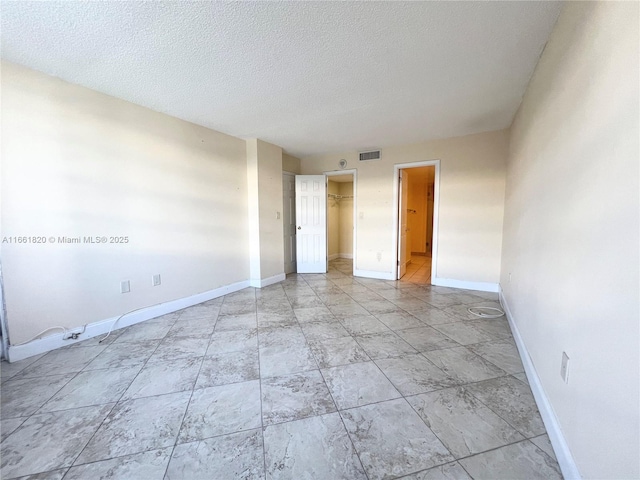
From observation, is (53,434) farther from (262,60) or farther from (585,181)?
(585,181)

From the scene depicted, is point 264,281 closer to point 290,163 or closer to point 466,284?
point 290,163

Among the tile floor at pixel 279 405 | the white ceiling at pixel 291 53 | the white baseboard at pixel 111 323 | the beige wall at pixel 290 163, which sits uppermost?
the white ceiling at pixel 291 53

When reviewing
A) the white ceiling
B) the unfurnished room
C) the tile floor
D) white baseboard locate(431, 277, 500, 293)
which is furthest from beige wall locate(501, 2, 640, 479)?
white baseboard locate(431, 277, 500, 293)

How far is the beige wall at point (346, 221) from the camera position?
6.98 m

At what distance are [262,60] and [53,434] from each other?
2.66m

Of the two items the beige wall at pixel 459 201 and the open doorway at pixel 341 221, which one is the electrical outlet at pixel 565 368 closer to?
the beige wall at pixel 459 201

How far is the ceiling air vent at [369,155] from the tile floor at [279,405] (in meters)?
2.95

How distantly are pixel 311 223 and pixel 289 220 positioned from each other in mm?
447

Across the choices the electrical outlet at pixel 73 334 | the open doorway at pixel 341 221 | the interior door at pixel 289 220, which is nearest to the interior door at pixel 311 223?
the interior door at pixel 289 220

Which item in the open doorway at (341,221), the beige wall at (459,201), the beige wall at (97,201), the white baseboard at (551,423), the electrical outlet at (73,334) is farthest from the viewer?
the open doorway at (341,221)

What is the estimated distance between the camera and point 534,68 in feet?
6.73

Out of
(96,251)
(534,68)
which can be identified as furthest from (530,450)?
(96,251)

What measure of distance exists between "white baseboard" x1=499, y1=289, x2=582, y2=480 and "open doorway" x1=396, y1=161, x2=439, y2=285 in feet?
8.29

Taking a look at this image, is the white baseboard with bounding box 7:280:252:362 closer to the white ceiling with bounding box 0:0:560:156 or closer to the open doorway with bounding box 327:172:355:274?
the white ceiling with bounding box 0:0:560:156
